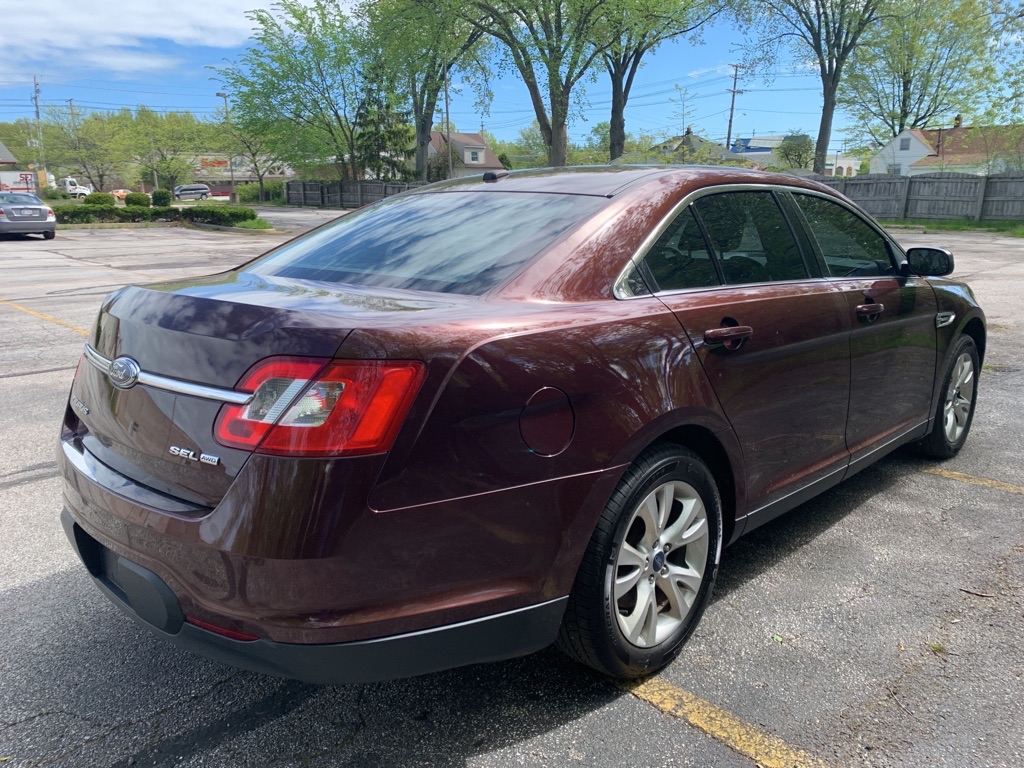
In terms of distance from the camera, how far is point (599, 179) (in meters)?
2.93

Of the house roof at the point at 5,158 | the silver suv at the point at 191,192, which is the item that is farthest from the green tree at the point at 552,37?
the house roof at the point at 5,158

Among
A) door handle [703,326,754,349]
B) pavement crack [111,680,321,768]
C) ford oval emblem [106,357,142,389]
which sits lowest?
pavement crack [111,680,321,768]

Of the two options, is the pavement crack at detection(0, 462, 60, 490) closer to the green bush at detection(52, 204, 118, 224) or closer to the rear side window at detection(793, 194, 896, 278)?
the rear side window at detection(793, 194, 896, 278)

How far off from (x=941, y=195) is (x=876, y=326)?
33421 mm

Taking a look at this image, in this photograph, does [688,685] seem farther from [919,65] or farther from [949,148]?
[949,148]

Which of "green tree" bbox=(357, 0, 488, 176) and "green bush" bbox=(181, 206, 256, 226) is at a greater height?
"green tree" bbox=(357, 0, 488, 176)

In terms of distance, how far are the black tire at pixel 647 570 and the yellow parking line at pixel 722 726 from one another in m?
0.07

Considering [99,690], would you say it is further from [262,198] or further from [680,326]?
[262,198]

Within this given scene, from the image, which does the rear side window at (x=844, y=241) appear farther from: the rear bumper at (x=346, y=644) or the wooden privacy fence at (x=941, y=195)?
the wooden privacy fence at (x=941, y=195)

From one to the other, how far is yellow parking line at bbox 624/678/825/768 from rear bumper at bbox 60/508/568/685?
0.51 meters

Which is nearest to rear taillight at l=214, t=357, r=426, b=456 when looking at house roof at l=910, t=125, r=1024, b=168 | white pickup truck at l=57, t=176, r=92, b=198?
house roof at l=910, t=125, r=1024, b=168

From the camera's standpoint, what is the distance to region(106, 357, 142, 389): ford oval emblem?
2.10 m

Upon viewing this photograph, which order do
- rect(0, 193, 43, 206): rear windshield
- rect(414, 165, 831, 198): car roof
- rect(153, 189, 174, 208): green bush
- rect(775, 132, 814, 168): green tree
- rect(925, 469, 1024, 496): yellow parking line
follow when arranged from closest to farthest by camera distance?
rect(414, 165, 831, 198): car roof → rect(925, 469, 1024, 496): yellow parking line → rect(0, 193, 43, 206): rear windshield → rect(153, 189, 174, 208): green bush → rect(775, 132, 814, 168): green tree

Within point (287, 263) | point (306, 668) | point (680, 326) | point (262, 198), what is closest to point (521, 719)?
point (306, 668)
